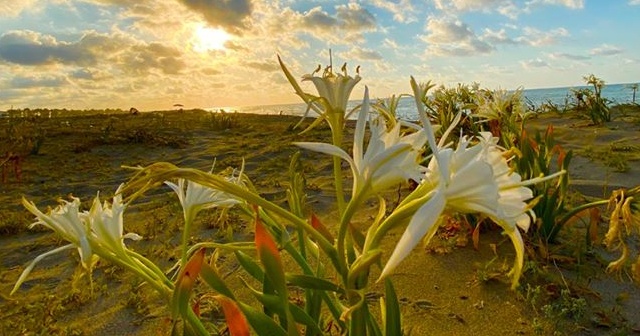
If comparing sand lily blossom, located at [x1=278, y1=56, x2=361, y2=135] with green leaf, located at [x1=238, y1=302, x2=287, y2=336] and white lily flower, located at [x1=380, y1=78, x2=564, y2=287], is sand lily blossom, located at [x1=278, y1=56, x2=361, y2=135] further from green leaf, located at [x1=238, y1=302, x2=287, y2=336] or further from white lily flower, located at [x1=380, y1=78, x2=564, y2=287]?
green leaf, located at [x1=238, y1=302, x2=287, y2=336]

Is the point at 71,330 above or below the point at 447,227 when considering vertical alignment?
below

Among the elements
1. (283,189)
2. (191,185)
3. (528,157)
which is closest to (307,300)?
(191,185)

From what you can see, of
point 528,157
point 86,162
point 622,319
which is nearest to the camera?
point 622,319

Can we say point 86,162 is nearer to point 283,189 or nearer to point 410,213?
point 283,189

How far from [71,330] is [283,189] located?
2.64 m

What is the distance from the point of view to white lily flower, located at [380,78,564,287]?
76 centimetres

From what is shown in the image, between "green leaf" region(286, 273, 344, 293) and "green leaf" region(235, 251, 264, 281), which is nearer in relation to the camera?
"green leaf" region(286, 273, 344, 293)

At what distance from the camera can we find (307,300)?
1.44 m

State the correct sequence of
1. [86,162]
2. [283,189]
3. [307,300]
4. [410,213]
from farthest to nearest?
[86,162], [283,189], [307,300], [410,213]

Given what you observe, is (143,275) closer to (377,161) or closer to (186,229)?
(186,229)

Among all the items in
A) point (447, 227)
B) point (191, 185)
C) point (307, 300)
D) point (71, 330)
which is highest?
point (191, 185)

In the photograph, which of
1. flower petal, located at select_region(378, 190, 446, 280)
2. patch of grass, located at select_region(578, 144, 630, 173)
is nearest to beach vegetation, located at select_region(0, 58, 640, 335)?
flower petal, located at select_region(378, 190, 446, 280)

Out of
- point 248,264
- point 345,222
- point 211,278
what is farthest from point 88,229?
point 345,222

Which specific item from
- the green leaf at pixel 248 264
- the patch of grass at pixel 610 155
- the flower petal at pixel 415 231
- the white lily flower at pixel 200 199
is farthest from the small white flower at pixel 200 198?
the patch of grass at pixel 610 155
